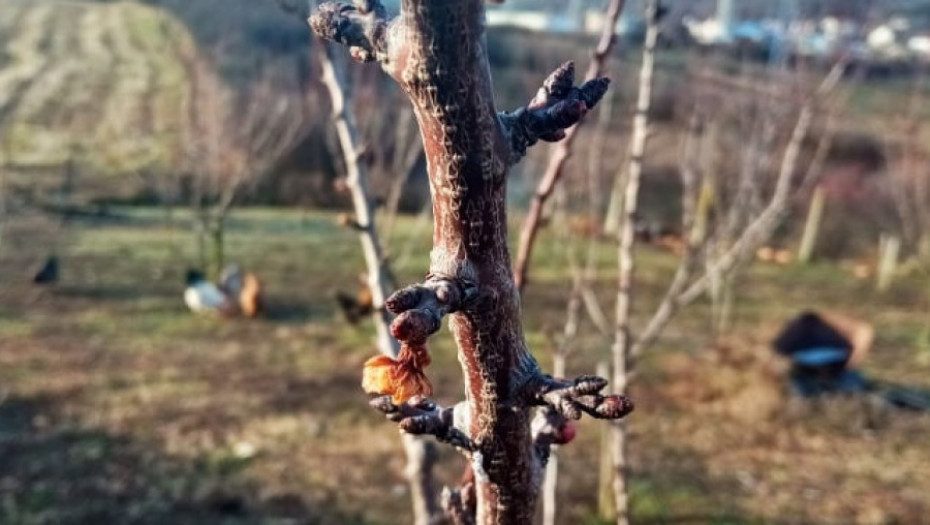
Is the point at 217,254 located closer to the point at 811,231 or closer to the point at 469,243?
the point at 811,231

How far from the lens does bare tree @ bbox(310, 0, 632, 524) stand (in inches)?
19.0

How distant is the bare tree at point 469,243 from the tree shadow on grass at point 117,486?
4126mm

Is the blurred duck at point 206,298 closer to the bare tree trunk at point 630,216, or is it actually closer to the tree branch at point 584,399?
the bare tree trunk at point 630,216

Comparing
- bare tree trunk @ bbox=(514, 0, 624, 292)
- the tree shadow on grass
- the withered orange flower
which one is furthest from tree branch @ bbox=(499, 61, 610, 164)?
the tree shadow on grass

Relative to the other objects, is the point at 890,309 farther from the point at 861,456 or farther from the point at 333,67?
the point at 333,67

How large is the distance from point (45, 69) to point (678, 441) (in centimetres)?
1323

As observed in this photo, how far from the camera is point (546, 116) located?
558mm

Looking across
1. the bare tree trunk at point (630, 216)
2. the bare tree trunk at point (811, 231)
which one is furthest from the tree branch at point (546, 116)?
the bare tree trunk at point (811, 231)

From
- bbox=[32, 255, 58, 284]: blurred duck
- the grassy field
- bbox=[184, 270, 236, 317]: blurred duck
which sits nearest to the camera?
the grassy field

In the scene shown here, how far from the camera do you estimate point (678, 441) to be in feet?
18.9

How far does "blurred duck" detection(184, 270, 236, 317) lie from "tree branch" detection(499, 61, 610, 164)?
24.8 ft

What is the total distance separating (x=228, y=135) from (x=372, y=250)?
7.91 metres

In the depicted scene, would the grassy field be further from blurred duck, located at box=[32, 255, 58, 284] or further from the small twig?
the small twig

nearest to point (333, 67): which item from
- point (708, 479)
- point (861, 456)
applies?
point (708, 479)
